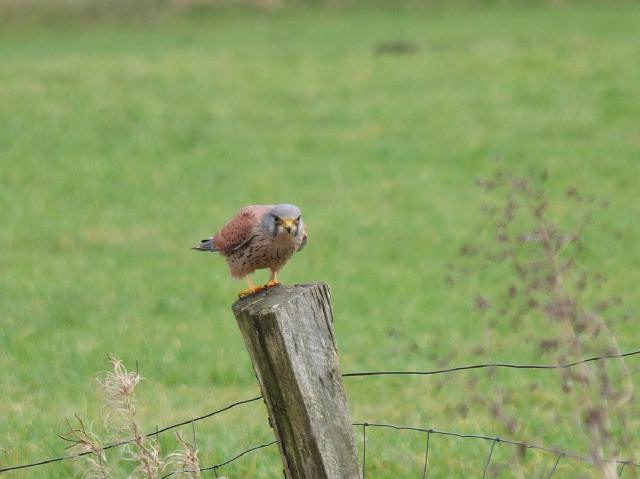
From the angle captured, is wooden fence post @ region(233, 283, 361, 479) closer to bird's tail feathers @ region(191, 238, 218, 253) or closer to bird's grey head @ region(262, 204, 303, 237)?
bird's grey head @ region(262, 204, 303, 237)

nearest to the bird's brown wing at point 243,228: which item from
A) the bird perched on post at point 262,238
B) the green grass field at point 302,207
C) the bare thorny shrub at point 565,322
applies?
the bird perched on post at point 262,238

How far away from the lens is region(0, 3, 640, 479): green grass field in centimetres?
798

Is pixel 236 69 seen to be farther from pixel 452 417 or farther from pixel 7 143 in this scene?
pixel 452 417

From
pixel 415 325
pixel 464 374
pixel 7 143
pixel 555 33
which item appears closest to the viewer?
pixel 464 374

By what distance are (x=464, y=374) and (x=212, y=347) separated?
2086 mm

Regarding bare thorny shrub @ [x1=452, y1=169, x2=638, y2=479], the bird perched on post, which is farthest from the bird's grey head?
bare thorny shrub @ [x1=452, y1=169, x2=638, y2=479]

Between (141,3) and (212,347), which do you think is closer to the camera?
(212,347)

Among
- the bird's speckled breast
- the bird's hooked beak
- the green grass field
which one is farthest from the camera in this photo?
the green grass field

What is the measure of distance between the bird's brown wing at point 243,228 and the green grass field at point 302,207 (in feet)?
5.54

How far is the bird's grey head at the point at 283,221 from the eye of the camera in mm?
4758

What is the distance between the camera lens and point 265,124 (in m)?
18.5

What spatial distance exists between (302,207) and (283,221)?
966 centimetres

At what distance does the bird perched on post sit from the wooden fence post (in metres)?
0.52

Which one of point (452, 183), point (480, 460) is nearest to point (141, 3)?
point (452, 183)
